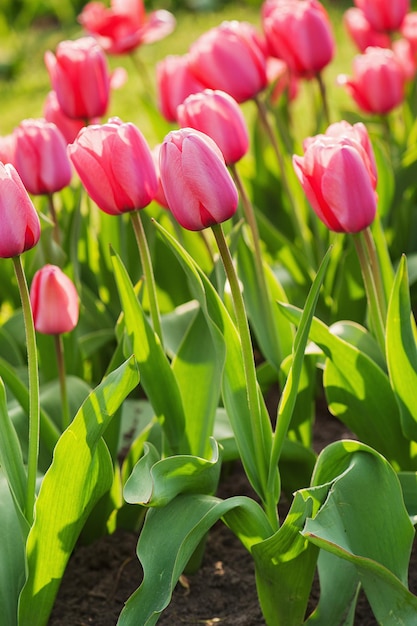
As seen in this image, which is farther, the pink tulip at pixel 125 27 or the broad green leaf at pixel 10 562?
the pink tulip at pixel 125 27

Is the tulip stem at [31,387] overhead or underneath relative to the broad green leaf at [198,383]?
overhead

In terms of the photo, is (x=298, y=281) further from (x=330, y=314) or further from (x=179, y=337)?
(x=179, y=337)

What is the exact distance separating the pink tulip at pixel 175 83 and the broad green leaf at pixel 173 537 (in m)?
1.09

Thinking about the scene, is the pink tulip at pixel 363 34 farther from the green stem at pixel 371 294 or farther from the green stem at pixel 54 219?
the green stem at pixel 371 294

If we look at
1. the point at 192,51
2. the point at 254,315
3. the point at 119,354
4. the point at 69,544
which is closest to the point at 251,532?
the point at 69,544

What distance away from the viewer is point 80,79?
1.99 m

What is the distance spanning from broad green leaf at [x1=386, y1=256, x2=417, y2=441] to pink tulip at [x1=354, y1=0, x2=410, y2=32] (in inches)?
51.0

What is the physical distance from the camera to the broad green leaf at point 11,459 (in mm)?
1328

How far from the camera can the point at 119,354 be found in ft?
5.20

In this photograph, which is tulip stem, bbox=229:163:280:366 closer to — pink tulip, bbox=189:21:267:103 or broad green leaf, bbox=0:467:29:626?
pink tulip, bbox=189:21:267:103

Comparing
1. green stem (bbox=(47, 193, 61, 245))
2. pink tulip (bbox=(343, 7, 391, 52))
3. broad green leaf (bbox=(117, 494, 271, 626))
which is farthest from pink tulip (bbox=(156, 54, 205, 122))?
broad green leaf (bbox=(117, 494, 271, 626))

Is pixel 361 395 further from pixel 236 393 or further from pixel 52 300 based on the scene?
pixel 52 300

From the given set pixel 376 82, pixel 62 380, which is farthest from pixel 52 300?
pixel 376 82

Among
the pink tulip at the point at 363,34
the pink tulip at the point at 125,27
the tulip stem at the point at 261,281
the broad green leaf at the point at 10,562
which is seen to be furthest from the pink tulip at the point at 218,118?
the pink tulip at the point at 363,34
